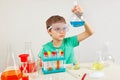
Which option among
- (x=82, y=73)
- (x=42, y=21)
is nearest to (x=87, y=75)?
(x=82, y=73)

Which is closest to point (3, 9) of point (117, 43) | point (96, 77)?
point (96, 77)

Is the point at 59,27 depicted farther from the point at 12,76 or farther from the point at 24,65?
the point at 12,76

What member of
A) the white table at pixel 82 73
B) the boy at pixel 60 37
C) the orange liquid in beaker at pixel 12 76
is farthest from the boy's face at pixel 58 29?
the orange liquid in beaker at pixel 12 76

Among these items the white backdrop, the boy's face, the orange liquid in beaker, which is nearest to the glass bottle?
the orange liquid in beaker

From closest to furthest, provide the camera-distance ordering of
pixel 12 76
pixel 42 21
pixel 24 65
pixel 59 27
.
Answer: pixel 12 76 → pixel 24 65 → pixel 59 27 → pixel 42 21

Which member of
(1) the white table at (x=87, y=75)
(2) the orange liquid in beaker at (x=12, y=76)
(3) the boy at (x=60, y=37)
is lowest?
(1) the white table at (x=87, y=75)

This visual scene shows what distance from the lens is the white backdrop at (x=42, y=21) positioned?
4.98 ft

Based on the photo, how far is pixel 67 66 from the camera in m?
1.19

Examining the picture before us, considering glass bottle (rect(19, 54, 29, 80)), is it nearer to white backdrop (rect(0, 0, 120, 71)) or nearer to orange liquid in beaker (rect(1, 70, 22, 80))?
orange liquid in beaker (rect(1, 70, 22, 80))

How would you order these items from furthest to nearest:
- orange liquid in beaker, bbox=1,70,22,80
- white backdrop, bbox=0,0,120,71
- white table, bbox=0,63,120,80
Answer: white backdrop, bbox=0,0,120,71 → white table, bbox=0,63,120,80 → orange liquid in beaker, bbox=1,70,22,80

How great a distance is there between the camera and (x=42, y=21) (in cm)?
159

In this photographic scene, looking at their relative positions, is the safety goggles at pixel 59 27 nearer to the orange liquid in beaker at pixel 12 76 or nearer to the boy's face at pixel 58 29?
the boy's face at pixel 58 29

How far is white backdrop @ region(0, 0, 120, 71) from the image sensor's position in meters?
1.52

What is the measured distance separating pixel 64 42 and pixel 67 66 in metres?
0.17
